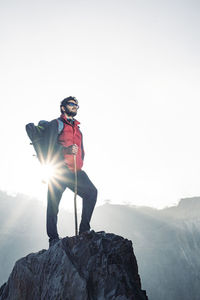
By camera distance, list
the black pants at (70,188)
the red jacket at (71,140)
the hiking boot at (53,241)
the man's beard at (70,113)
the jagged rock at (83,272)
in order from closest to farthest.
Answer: the jagged rock at (83,272) → the hiking boot at (53,241) → the black pants at (70,188) → the red jacket at (71,140) → the man's beard at (70,113)

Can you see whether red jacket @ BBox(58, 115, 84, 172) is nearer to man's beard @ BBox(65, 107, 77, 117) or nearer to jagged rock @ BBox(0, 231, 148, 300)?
man's beard @ BBox(65, 107, 77, 117)

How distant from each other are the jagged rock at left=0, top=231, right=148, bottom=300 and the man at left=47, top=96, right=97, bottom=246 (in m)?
0.74

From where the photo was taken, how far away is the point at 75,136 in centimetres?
545

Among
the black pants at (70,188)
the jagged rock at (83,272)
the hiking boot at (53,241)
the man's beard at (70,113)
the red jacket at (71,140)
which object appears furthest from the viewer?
the man's beard at (70,113)

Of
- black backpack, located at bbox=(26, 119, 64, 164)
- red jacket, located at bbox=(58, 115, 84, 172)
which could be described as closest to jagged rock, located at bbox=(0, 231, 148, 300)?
red jacket, located at bbox=(58, 115, 84, 172)

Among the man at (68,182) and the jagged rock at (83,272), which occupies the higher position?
the man at (68,182)

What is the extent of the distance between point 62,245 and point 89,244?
501 mm

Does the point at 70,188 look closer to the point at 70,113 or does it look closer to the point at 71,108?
the point at 70,113

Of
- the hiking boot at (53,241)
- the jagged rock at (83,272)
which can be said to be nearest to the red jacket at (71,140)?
the hiking boot at (53,241)

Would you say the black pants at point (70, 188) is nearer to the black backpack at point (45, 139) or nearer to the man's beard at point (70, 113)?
the black backpack at point (45, 139)

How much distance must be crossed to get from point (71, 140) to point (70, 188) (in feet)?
3.47

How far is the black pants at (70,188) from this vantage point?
16.4 feet

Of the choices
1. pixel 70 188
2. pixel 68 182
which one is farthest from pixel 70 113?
pixel 70 188

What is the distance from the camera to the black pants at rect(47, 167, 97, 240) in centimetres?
501
